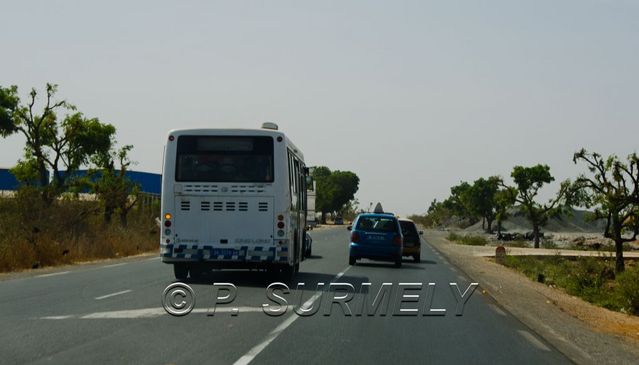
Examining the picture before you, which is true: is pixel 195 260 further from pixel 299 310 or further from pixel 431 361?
pixel 431 361

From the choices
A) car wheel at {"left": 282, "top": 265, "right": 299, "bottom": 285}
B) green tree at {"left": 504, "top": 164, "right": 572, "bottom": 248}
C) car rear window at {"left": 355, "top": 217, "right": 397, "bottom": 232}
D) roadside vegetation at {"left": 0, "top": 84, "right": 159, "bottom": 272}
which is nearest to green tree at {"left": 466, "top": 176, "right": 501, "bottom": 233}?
green tree at {"left": 504, "top": 164, "right": 572, "bottom": 248}

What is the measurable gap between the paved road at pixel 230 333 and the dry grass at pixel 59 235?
8.41 m

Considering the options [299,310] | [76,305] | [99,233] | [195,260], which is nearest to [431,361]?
[299,310]

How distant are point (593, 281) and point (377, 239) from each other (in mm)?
6848

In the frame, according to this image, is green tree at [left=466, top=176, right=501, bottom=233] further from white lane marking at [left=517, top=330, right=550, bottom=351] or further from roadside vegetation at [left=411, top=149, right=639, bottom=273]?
white lane marking at [left=517, top=330, right=550, bottom=351]

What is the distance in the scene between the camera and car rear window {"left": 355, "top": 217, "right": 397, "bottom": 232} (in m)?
29.5

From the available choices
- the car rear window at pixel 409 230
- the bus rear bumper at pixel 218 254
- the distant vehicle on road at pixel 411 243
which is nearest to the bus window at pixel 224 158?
the bus rear bumper at pixel 218 254

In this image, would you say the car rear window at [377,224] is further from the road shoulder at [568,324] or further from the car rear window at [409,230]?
the road shoulder at [568,324]

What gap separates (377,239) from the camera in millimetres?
29203

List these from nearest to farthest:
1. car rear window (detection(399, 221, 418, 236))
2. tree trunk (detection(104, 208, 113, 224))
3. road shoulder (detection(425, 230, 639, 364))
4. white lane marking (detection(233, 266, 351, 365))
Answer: white lane marking (detection(233, 266, 351, 365)) → road shoulder (detection(425, 230, 639, 364)) → car rear window (detection(399, 221, 418, 236)) → tree trunk (detection(104, 208, 113, 224))

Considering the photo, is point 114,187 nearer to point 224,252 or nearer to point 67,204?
point 67,204

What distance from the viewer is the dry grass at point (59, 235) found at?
26.5m

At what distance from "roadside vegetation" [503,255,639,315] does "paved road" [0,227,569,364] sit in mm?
4443

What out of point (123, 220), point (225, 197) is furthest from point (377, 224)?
point (123, 220)
